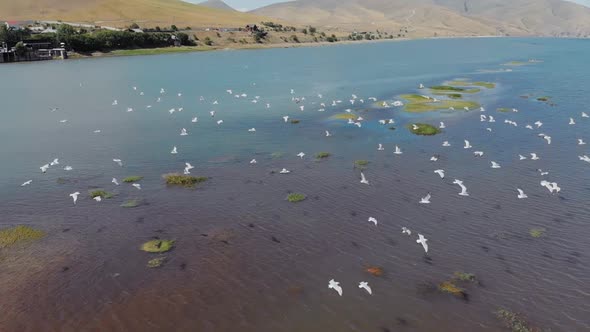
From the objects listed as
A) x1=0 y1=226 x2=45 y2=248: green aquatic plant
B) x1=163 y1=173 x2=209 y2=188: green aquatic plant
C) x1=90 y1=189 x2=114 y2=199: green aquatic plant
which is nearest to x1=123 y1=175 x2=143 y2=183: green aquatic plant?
x1=163 y1=173 x2=209 y2=188: green aquatic plant

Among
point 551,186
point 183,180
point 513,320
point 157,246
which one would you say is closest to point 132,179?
point 183,180

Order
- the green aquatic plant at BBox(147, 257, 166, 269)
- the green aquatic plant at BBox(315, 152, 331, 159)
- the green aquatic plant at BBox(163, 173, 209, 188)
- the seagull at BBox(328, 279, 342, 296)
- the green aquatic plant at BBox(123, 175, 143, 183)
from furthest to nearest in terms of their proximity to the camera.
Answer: the green aquatic plant at BBox(315, 152, 331, 159)
the green aquatic plant at BBox(123, 175, 143, 183)
the green aquatic plant at BBox(163, 173, 209, 188)
the green aquatic plant at BBox(147, 257, 166, 269)
the seagull at BBox(328, 279, 342, 296)

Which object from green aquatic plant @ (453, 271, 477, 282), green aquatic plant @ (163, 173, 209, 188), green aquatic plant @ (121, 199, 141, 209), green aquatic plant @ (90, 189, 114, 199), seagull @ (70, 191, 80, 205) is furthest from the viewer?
green aquatic plant @ (163, 173, 209, 188)

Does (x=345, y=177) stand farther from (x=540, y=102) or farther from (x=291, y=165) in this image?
(x=540, y=102)

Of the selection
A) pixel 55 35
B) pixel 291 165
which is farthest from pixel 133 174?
pixel 55 35

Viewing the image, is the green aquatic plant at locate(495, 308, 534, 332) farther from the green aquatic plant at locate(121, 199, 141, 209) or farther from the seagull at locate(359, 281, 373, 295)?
the green aquatic plant at locate(121, 199, 141, 209)

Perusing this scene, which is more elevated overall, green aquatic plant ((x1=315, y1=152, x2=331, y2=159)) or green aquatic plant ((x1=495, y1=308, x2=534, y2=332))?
green aquatic plant ((x1=315, y1=152, x2=331, y2=159))

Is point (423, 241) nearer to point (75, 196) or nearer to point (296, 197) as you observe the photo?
point (296, 197)

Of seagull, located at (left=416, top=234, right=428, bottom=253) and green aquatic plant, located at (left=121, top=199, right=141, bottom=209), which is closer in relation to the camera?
seagull, located at (left=416, top=234, right=428, bottom=253)
